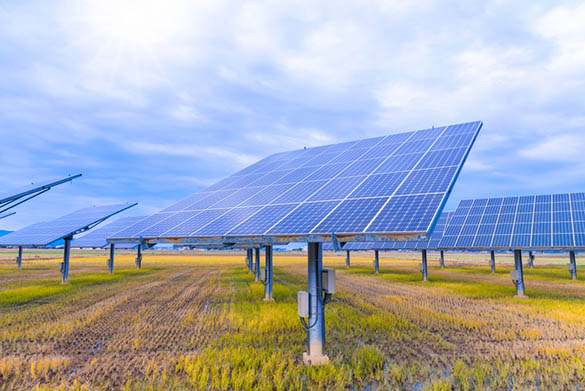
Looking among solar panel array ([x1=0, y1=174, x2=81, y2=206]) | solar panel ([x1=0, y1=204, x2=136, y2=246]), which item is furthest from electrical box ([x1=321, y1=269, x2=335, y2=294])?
solar panel ([x1=0, y1=204, x2=136, y2=246])

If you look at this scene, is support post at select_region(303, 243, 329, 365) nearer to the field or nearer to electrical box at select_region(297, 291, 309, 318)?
electrical box at select_region(297, 291, 309, 318)

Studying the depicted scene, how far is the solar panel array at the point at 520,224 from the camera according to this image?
85.9 feet

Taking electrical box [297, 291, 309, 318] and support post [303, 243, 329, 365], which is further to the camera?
electrical box [297, 291, 309, 318]

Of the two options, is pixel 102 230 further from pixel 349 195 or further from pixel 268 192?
pixel 349 195

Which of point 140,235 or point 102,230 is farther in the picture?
point 102,230

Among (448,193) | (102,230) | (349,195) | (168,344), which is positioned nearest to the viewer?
(448,193)

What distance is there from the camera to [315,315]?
11.0 m

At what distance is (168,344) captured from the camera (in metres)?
13.0

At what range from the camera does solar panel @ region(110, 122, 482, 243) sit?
9836 mm

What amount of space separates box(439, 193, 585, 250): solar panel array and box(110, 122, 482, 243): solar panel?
1427cm

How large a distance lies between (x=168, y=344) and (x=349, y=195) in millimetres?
8386

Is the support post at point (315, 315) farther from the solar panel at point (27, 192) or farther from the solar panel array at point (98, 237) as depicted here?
the solar panel array at point (98, 237)

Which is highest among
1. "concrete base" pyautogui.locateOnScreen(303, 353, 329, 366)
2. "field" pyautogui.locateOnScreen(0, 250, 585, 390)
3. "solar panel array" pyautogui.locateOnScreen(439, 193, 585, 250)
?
"solar panel array" pyautogui.locateOnScreen(439, 193, 585, 250)

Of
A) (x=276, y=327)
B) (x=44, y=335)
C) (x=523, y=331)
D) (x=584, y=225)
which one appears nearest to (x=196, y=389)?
(x=276, y=327)
